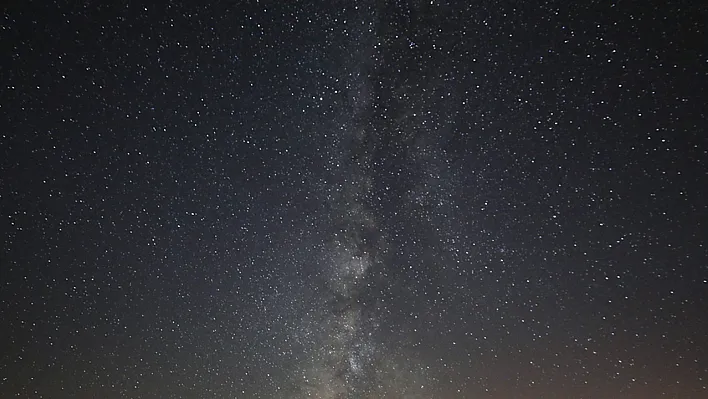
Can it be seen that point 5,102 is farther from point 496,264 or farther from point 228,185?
point 496,264

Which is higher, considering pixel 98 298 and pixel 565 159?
pixel 98 298

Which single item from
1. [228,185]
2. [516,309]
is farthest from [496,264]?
[228,185]

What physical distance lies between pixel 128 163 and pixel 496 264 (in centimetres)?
72

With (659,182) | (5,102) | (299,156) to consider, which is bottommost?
(659,182)

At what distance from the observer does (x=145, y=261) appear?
34.3 inches

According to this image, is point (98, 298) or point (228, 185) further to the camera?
point (98, 298)

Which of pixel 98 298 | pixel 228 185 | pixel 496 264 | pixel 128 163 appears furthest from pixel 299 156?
pixel 98 298

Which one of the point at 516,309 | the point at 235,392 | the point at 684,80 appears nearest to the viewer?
the point at 684,80

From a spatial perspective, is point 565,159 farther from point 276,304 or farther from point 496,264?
point 276,304

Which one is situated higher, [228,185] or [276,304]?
[228,185]

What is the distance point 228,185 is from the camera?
799 millimetres

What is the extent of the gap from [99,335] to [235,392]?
33cm

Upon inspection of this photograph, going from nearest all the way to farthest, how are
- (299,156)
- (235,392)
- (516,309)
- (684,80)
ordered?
(684,80)
(299,156)
(516,309)
(235,392)

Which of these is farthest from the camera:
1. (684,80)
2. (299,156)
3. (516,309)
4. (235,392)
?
(235,392)
